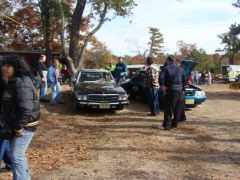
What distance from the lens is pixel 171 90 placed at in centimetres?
648

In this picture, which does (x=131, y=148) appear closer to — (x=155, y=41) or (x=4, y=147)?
(x=4, y=147)

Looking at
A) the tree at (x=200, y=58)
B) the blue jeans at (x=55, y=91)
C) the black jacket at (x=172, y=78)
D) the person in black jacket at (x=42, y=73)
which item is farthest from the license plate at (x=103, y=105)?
the tree at (x=200, y=58)

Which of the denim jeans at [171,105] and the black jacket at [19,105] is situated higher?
the black jacket at [19,105]

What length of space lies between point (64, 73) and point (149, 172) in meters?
15.6

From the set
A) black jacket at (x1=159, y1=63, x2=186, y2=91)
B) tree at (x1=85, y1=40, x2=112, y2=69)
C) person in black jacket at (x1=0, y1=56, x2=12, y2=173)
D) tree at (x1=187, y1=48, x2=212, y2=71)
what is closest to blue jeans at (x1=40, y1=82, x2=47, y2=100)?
black jacket at (x1=159, y1=63, x2=186, y2=91)

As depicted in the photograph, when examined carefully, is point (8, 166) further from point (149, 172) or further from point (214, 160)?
point (214, 160)

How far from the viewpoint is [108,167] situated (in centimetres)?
427

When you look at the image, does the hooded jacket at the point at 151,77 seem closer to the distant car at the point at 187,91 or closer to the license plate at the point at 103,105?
the distant car at the point at 187,91

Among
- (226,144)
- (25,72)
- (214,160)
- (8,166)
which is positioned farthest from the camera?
(226,144)

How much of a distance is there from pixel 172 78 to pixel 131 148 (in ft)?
7.32

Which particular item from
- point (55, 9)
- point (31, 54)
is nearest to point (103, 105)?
point (55, 9)

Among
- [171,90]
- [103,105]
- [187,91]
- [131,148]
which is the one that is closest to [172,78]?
[171,90]

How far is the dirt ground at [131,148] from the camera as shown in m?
4.05

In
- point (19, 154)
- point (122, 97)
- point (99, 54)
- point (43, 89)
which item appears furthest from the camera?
point (99, 54)
